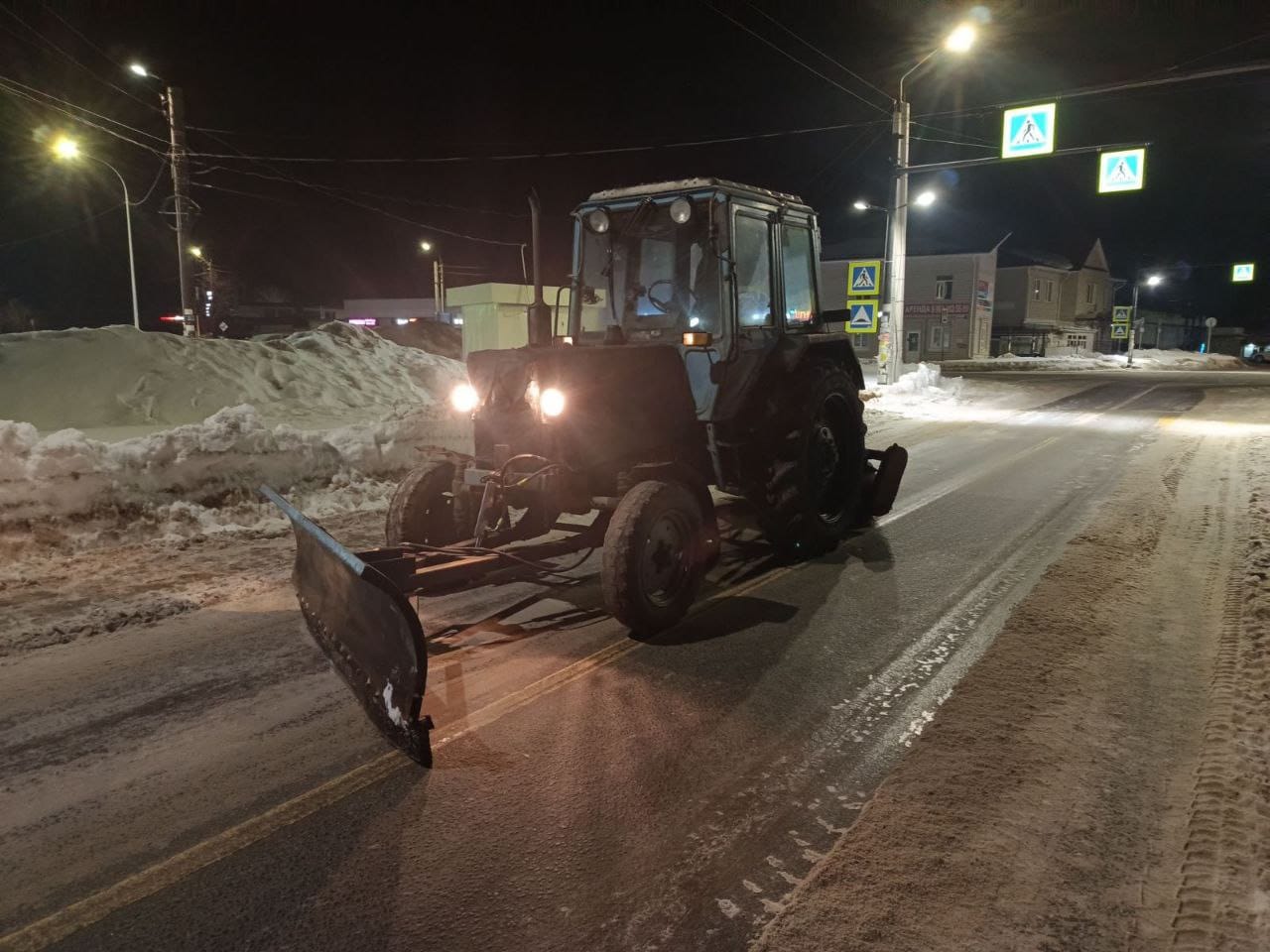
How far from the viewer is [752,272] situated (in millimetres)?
6445

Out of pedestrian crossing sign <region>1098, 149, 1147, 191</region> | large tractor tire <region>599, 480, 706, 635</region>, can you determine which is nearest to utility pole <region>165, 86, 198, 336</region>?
large tractor tire <region>599, 480, 706, 635</region>

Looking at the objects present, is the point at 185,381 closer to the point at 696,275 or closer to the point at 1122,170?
the point at 696,275

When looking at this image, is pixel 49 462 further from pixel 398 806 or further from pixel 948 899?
pixel 948 899

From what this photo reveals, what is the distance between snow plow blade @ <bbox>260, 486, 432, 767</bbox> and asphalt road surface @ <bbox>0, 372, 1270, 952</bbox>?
0.55 feet

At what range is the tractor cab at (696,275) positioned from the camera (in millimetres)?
6004

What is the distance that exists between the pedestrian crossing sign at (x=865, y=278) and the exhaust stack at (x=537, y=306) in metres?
15.7

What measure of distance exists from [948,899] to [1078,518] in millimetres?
6612

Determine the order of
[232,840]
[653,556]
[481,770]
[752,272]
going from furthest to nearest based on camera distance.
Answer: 1. [752,272]
2. [653,556]
3. [481,770]
4. [232,840]

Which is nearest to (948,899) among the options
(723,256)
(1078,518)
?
(723,256)

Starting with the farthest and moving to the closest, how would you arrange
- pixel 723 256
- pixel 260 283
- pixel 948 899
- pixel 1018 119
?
1. pixel 260 283
2. pixel 1018 119
3. pixel 723 256
4. pixel 948 899

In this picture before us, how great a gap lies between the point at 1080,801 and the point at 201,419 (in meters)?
14.8

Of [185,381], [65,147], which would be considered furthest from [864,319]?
[65,147]

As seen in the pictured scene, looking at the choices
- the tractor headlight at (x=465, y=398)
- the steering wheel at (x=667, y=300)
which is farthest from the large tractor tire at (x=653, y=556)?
the steering wheel at (x=667, y=300)

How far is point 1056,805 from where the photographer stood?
131 inches
